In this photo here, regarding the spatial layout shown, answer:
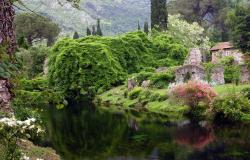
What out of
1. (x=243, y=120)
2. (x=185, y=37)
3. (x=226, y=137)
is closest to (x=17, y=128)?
(x=226, y=137)

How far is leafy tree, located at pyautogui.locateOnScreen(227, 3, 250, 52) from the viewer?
174 feet

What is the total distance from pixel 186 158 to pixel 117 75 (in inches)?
1888

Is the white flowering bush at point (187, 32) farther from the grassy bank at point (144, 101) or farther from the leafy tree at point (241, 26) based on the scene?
the leafy tree at point (241, 26)

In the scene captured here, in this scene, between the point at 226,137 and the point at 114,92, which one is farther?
the point at 114,92

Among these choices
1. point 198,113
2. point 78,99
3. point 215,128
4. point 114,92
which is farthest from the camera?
point 78,99

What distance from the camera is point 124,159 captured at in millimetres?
25375

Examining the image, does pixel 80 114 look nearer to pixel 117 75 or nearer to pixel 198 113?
pixel 198 113

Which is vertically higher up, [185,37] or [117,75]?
[185,37]

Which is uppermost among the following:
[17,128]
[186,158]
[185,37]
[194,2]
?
[194,2]

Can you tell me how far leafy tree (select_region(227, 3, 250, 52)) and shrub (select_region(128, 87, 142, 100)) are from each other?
42.0 ft

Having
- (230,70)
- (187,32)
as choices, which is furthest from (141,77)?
(187,32)

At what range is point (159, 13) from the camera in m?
79.7

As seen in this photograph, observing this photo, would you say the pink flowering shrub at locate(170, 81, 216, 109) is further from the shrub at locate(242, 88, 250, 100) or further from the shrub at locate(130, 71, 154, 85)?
the shrub at locate(130, 71, 154, 85)

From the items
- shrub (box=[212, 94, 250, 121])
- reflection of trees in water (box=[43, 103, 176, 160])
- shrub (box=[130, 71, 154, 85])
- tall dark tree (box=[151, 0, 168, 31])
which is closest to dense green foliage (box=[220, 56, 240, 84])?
shrub (box=[130, 71, 154, 85])
